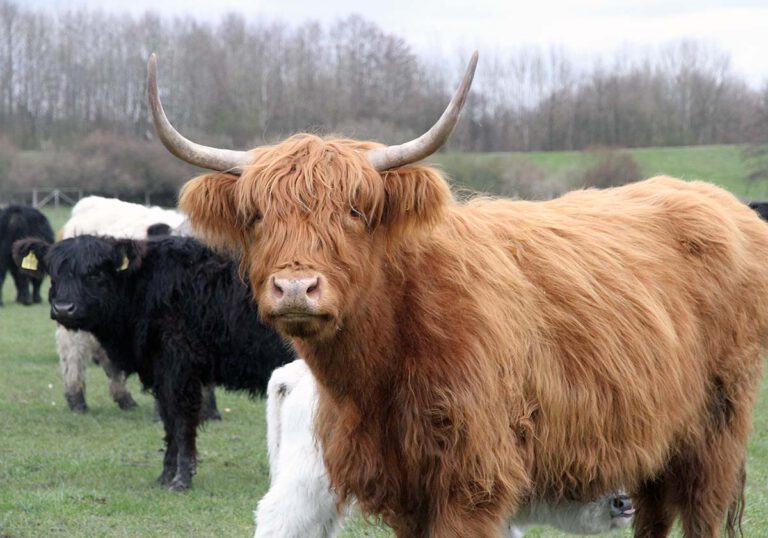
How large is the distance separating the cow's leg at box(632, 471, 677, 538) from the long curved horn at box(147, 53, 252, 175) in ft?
7.15

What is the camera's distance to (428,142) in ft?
10.6

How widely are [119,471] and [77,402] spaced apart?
8.26 ft

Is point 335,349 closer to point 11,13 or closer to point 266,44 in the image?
point 266,44

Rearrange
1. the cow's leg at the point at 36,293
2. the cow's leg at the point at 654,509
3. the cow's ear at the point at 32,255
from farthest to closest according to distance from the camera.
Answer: the cow's leg at the point at 36,293, the cow's ear at the point at 32,255, the cow's leg at the point at 654,509

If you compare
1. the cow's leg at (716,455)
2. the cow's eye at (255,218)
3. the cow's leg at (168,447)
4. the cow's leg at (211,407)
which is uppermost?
the cow's eye at (255,218)

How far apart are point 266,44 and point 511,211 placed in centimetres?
6134

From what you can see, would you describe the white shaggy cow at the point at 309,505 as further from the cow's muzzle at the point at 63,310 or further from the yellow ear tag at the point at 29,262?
the yellow ear tag at the point at 29,262

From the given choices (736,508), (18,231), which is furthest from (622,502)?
(18,231)

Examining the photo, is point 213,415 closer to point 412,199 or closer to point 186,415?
point 186,415

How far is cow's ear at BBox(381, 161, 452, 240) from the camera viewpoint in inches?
129

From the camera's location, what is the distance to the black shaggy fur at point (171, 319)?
7094mm

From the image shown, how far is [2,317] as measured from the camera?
58.1ft

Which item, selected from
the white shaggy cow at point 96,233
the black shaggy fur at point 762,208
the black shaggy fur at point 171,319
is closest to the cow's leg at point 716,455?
the black shaggy fur at point 171,319

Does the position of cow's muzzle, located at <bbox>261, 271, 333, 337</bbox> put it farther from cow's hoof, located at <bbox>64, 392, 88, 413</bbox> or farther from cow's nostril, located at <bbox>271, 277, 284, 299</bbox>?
cow's hoof, located at <bbox>64, 392, 88, 413</bbox>
